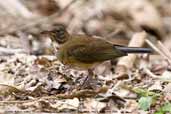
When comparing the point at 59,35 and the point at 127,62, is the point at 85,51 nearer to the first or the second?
the point at 59,35

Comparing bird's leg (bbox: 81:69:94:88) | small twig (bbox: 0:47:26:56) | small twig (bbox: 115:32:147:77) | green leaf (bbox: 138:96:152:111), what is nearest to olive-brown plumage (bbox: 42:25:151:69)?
bird's leg (bbox: 81:69:94:88)

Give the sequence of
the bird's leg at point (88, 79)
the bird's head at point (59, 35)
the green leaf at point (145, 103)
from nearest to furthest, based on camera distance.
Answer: the green leaf at point (145, 103)
the bird's leg at point (88, 79)
the bird's head at point (59, 35)

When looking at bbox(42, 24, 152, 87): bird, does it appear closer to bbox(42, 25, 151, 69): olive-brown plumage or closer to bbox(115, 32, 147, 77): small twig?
bbox(42, 25, 151, 69): olive-brown plumage

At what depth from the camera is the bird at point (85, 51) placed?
607 cm

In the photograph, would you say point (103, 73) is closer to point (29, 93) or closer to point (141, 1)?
point (29, 93)

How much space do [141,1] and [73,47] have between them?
4673 mm

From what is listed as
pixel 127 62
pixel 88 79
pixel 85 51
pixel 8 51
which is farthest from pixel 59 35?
pixel 8 51

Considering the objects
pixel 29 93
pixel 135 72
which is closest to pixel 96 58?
pixel 29 93

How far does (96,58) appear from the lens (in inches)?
239

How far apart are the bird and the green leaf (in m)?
0.61

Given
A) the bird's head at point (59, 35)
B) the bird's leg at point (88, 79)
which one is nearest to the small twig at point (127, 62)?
the bird's leg at point (88, 79)

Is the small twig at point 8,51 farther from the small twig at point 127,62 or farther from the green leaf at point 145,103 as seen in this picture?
the green leaf at point 145,103

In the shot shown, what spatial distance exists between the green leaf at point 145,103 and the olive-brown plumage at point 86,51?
612 mm

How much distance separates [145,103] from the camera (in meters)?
5.59
